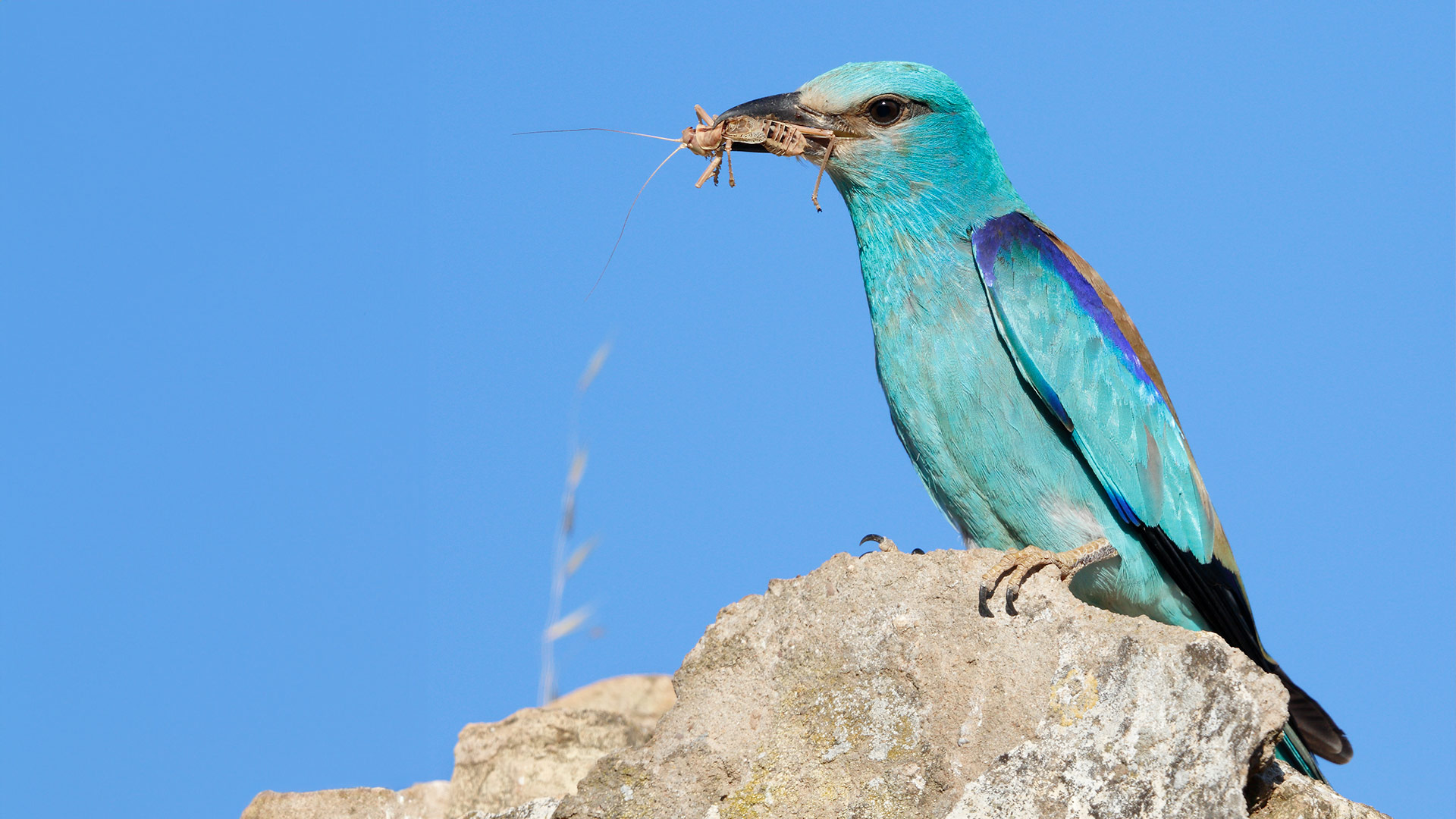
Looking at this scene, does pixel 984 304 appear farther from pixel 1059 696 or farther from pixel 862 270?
pixel 1059 696

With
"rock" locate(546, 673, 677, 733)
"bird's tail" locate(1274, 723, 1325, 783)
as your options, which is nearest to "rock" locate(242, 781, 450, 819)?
"rock" locate(546, 673, 677, 733)

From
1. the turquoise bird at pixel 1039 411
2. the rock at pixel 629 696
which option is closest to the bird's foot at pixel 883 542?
the turquoise bird at pixel 1039 411

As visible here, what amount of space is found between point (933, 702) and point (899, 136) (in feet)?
7.32

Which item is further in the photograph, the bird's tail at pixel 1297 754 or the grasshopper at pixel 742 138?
the grasshopper at pixel 742 138

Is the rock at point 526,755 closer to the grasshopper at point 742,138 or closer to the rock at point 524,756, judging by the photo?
the rock at point 524,756

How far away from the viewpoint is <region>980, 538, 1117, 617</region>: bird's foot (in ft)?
9.84

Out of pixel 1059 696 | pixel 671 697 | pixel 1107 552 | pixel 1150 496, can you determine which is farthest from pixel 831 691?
pixel 671 697

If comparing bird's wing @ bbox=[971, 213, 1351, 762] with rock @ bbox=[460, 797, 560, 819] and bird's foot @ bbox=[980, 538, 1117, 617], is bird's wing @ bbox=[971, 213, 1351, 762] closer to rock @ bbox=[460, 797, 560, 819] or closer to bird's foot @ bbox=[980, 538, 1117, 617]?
bird's foot @ bbox=[980, 538, 1117, 617]

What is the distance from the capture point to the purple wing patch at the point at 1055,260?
421 cm

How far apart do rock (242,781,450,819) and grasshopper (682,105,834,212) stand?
2.27 metres

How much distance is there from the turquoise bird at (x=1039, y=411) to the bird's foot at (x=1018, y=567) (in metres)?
0.05

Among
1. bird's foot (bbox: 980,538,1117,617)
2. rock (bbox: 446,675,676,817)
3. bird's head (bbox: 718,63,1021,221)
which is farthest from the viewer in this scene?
bird's head (bbox: 718,63,1021,221)

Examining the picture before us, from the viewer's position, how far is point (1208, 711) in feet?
8.44

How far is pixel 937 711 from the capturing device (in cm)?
294
